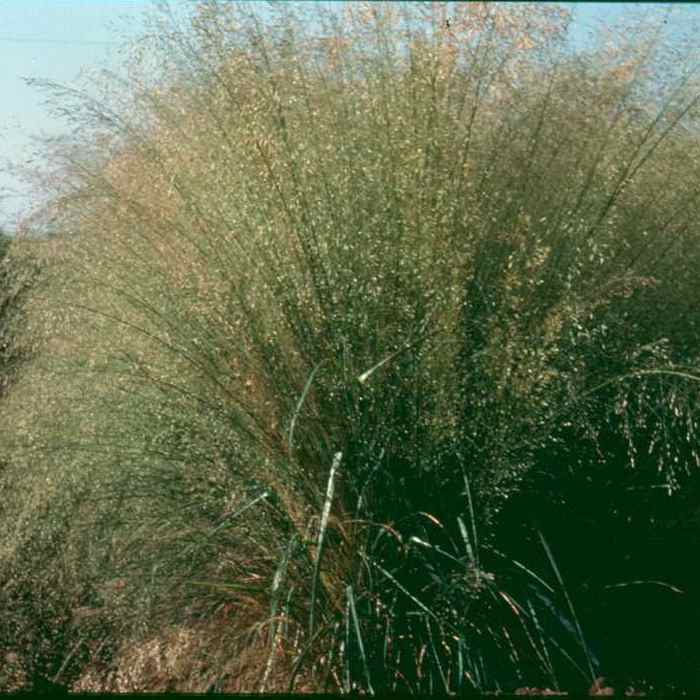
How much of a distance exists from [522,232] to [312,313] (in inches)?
27.1

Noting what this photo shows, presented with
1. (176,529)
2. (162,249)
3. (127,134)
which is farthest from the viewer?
(127,134)

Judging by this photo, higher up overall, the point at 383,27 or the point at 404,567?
the point at 383,27

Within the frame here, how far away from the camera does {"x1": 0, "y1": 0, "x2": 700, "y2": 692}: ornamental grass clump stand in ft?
10.8

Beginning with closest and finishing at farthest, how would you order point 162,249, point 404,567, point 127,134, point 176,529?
point 404,567
point 176,529
point 162,249
point 127,134

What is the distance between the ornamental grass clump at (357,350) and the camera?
3.31 meters

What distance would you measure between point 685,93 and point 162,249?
167 cm

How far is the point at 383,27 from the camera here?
3.90 m

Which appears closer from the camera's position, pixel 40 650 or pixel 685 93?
pixel 40 650

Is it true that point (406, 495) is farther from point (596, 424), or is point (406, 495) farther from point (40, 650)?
point (40, 650)

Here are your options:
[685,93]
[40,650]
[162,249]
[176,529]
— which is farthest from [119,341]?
[685,93]

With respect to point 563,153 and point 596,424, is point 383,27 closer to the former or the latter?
point 563,153

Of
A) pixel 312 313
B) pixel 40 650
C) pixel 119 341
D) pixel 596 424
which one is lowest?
pixel 40 650

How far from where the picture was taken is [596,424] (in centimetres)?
376

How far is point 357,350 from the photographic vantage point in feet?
11.1
